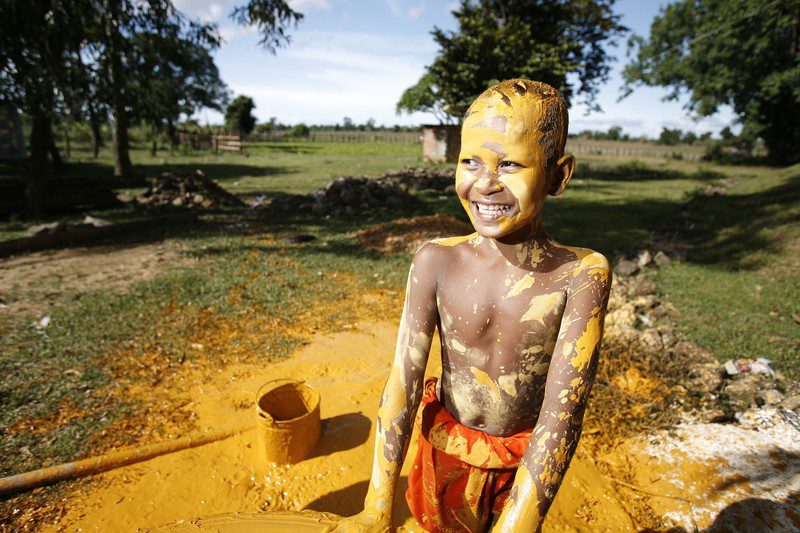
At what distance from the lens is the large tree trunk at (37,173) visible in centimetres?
1049

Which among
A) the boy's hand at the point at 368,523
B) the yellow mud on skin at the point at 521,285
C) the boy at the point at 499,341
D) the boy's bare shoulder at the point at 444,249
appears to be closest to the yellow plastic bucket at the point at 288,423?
the boy at the point at 499,341

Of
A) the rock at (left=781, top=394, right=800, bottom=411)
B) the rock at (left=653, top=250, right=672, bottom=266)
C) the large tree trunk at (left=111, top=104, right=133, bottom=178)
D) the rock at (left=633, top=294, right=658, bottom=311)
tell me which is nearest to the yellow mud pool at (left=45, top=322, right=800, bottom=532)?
the rock at (left=781, top=394, right=800, bottom=411)

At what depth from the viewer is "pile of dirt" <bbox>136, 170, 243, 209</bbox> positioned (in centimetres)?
1280

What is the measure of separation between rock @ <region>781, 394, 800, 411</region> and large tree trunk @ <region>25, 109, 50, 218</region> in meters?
14.0

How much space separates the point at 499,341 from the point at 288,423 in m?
2.16

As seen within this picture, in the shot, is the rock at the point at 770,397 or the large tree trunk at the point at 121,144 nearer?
the rock at the point at 770,397

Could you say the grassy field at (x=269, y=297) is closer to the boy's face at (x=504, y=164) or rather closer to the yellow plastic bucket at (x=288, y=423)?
the yellow plastic bucket at (x=288, y=423)

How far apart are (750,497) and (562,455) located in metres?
2.72

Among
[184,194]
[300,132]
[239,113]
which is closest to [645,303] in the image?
[184,194]

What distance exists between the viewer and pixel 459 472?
5.28 feet

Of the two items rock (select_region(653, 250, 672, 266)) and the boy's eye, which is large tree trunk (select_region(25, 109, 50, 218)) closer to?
the boy's eye

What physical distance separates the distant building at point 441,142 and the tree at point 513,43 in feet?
14.8

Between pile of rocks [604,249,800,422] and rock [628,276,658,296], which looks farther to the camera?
rock [628,276,658,296]

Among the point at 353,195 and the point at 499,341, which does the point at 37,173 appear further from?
the point at 499,341
